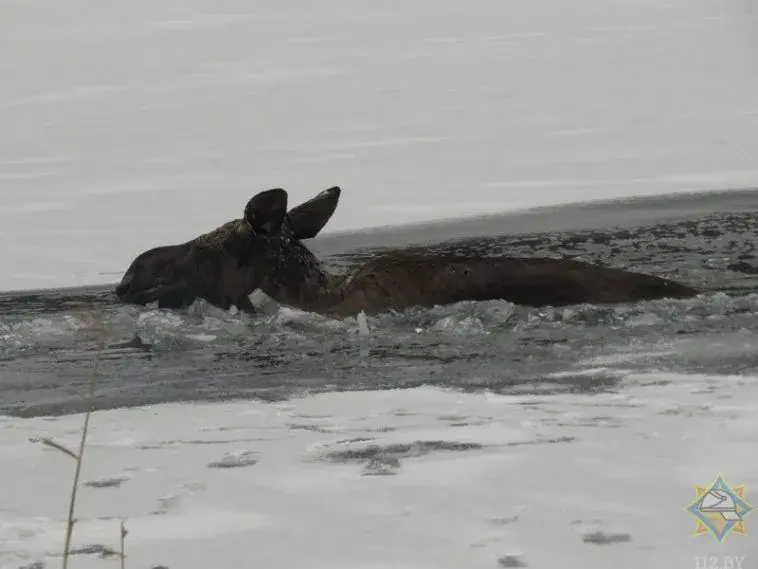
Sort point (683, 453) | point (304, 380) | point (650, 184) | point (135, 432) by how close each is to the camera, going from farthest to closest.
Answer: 1. point (650, 184)
2. point (304, 380)
3. point (135, 432)
4. point (683, 453)

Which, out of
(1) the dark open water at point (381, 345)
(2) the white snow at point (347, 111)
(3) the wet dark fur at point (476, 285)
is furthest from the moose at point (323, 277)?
(2) the white snow at point (347, 111)

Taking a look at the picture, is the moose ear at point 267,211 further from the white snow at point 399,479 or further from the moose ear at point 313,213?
the white snow at point 399,479

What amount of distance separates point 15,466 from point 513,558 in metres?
1.97

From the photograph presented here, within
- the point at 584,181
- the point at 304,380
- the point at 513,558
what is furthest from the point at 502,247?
the point at 513,558

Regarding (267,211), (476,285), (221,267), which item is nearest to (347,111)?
(221,267)

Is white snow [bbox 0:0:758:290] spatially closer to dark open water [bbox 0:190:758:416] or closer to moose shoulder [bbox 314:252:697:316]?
dark open water [bbox 0:190:758:416]

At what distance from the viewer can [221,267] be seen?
7988 mm

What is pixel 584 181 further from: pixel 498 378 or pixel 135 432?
pixel 135 432

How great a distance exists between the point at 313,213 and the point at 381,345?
157 cm

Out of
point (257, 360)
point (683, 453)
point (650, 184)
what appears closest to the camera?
point (683, 453)

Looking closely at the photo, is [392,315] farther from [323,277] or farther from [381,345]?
[323,277]

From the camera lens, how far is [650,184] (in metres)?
12.2

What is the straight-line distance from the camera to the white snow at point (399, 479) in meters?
3.84

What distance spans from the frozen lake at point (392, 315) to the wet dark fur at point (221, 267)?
0.21 metres
